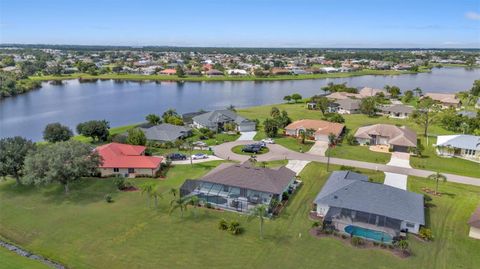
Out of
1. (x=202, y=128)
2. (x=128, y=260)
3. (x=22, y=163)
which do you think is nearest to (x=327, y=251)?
(x=128, y=260)

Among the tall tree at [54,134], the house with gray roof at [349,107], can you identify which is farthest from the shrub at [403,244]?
the house with gray roof at [349,107]

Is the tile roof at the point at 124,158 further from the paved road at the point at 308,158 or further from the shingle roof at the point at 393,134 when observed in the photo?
the shingle roof at the point at 393,134

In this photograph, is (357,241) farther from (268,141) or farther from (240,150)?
(268,141)

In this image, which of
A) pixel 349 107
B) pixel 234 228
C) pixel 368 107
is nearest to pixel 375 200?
pixel 234 228

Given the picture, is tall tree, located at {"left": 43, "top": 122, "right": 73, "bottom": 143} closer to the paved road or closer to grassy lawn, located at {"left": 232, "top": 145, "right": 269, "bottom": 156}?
the paved road

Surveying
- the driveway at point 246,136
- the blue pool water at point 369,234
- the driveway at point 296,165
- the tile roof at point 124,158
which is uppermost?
the tile roof at point 124,158

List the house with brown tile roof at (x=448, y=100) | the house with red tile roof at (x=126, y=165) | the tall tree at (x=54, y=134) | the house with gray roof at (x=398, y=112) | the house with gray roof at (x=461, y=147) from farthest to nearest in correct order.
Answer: the house with brown tile roof at (x=448, y=100) → the house with gray roof at (x=398, y=112) → the tall tree at (x=54, y=134) → the house with gray roof at (x=461, y=147) → the house with red tile roof at (x=126, y=165)

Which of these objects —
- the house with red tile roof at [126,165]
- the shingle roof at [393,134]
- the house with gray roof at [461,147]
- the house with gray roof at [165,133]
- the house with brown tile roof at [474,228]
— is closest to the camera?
the house with brown tile roof at [474,228]
